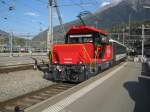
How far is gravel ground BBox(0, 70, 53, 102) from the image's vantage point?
14.4 meters

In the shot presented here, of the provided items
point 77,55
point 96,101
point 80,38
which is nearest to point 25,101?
point 96,101

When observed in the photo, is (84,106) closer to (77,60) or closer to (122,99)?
(122,99)

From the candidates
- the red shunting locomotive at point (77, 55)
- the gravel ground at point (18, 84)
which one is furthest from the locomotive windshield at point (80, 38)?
the gravel ground at point (18, 84)

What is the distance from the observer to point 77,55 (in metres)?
18.1

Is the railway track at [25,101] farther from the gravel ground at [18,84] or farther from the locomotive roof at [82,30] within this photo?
the locomotive roof at [82,30]

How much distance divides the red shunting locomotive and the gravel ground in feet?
4.37

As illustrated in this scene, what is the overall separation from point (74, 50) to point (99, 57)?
2719 millimetres

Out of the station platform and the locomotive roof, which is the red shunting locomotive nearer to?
the locomotive roof

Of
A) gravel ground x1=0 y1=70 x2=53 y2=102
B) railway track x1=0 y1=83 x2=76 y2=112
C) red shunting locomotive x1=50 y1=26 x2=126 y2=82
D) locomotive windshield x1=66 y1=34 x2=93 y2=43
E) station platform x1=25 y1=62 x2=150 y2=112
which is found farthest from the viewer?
locomotive windshield x1=66 y1=34 x2=93 y2=43

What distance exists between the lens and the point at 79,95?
11945mm

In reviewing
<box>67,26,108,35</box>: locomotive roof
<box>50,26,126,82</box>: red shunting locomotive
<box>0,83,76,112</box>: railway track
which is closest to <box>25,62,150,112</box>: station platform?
<box>0,83,76,112</box>: railway track

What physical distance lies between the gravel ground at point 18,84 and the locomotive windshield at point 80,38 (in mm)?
3371

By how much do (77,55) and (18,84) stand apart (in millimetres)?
4148

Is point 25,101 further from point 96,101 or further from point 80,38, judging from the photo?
point 80,38
